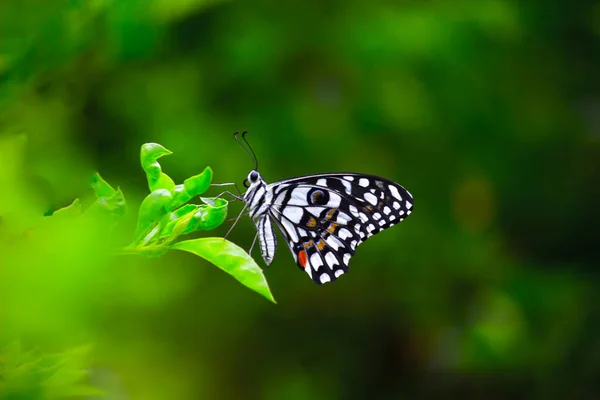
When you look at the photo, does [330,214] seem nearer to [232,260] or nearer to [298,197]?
[298,197]

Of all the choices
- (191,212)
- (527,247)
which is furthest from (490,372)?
(191,212)

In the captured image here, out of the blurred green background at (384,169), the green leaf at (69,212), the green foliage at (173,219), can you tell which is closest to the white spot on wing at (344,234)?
the blurred green background at (384,169)

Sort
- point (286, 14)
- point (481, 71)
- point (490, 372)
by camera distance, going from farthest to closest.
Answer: point (490, 372) → point (481, 71) → point (286, 14)

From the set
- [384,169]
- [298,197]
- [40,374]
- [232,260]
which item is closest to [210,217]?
[232,260]

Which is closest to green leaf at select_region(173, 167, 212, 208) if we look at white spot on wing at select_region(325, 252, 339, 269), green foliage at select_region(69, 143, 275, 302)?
green foliage at select_region(69, 143, 275, 302)

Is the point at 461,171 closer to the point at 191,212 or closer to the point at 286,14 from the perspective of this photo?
the point at 286,14

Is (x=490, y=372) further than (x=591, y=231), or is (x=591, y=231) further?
Result: (x=591, y=231)
